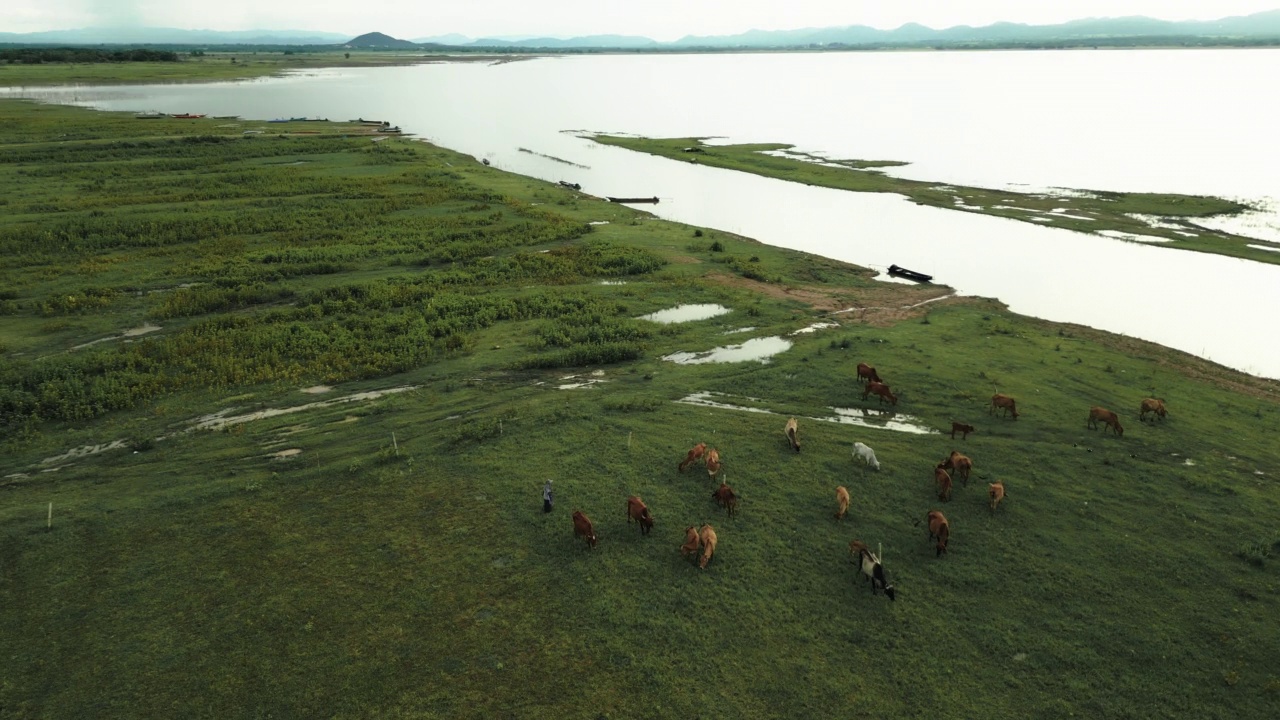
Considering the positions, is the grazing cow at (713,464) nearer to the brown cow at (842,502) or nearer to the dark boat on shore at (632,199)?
the brown cow at (842,502)

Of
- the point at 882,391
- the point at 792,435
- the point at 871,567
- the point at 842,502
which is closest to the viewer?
the point at 871,567

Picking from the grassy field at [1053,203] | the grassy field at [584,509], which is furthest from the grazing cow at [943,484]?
the grassy field at [1053,203]

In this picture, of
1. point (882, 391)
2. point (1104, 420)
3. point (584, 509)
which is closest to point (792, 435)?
point (882, 391)

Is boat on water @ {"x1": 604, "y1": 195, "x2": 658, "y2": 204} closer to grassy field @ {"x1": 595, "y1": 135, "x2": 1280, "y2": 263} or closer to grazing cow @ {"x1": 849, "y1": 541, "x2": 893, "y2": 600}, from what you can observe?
grassy field @ {"x1": 595, "y1": 135, "x2": 1280, "y2": 263}

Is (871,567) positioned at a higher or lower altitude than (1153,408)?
lower

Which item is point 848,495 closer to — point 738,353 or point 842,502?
point 842,502

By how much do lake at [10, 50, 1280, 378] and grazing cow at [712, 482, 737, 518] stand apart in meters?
25.9

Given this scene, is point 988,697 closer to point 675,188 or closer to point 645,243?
point 645,243

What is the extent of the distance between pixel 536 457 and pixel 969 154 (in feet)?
279

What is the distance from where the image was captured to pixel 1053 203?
193ft

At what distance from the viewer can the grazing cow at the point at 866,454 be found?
19547 millimetres

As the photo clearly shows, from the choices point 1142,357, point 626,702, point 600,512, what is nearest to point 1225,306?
point 1142,357

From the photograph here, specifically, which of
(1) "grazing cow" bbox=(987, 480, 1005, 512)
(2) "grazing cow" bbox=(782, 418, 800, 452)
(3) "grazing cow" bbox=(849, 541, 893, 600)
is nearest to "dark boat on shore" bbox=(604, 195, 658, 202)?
(2) "grazing cow" bbox=(782, 418, 800, 452)

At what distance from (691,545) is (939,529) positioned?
5.71 m
